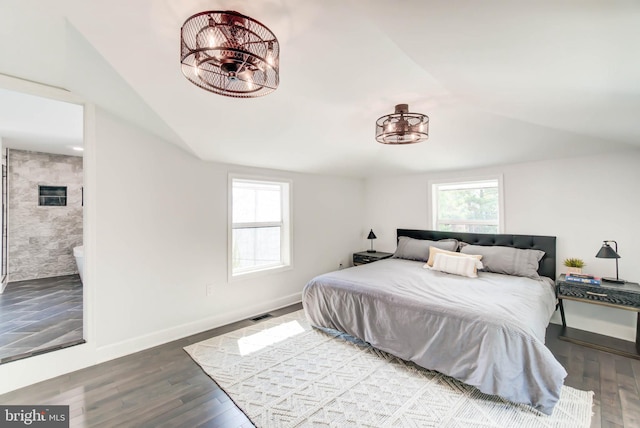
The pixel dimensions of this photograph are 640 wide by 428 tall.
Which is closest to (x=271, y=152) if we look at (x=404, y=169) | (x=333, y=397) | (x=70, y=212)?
(x=404, y=169)

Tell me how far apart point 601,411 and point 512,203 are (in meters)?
2.38

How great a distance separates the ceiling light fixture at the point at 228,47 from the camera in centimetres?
123

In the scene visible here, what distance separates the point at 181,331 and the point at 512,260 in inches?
150

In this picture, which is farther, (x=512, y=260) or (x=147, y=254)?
(x=512, y=260)

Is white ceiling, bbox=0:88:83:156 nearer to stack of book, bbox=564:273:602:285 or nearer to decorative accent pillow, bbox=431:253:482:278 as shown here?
decorative accent pillow, bbox=431:253:482:278

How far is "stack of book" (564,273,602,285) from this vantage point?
108 inches

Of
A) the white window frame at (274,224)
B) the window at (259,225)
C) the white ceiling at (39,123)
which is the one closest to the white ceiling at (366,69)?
the white ceiling at (39,123)

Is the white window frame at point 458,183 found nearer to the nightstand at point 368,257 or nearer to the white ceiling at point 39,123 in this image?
the nightstand at point 368,257

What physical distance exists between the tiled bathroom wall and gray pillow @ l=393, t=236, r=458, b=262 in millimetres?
5473

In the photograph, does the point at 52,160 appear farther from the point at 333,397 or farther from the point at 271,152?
the point at 333,397

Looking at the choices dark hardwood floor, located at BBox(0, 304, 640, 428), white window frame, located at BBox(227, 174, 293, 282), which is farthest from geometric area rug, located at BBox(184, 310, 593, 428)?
white window frame, located at BBox(227, 174, 293, 282)

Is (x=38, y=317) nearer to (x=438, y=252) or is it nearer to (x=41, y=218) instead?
(x=41, y=218)

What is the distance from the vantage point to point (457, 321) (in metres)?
2.09

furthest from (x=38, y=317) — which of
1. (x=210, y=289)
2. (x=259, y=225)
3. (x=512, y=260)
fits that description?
(x=512, y=260)
